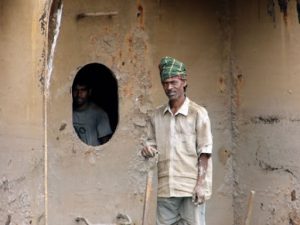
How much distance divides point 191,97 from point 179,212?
212 cm

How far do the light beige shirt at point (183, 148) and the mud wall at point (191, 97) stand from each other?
54.0 inches

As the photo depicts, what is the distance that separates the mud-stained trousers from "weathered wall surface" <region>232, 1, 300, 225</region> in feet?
5.31

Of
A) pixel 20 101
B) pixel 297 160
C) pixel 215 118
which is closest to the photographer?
pixel 20 101

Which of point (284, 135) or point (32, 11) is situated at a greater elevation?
point (32, 11)

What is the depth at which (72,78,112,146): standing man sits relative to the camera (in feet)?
31.0

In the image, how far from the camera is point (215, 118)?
32.0 feet

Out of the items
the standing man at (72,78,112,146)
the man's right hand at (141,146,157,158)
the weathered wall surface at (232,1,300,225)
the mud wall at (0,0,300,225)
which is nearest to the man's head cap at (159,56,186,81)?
the man's right hand at (141,146,157,158)

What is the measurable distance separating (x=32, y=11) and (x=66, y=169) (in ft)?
5.74

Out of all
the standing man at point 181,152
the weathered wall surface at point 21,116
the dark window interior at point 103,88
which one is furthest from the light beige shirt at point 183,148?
the dark window interior at point 103,88

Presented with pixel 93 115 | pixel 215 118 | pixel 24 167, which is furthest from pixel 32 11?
pixel 215 118

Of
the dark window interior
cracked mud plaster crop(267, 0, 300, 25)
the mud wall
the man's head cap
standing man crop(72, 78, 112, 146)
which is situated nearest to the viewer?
the man's head cap

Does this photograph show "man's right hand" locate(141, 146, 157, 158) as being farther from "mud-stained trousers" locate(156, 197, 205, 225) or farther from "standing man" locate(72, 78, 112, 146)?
"standing man" locate(72, 78, 112, 146)

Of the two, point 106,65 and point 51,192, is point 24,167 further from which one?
point 106,65

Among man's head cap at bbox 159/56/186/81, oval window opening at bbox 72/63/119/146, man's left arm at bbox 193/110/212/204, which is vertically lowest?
man's left arm at bbox 193/110/212/204
